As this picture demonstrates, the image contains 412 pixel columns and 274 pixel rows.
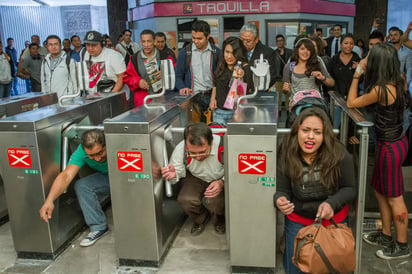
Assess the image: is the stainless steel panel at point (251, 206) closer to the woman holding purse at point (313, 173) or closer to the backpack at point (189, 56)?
the woman holding purse at point (313, 173)

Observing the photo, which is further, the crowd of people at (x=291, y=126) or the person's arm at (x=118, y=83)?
the person's arm at (x=118, y=83)

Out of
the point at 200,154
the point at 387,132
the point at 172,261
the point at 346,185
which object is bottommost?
the point at 172,261

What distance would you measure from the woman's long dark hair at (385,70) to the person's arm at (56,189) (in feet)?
6.75

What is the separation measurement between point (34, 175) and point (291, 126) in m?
1.69

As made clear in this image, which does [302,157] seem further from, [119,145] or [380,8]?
[380,8]

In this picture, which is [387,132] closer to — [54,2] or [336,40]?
[336,40]

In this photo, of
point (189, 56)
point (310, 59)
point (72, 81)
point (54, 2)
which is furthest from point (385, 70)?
point (54, 2)

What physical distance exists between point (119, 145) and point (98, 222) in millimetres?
949

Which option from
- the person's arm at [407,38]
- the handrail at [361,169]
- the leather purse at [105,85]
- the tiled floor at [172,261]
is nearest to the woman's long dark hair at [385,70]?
the handrail at [361,169]

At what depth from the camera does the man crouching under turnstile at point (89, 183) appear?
2.81 m

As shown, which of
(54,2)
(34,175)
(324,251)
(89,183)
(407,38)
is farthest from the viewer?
(54,2)

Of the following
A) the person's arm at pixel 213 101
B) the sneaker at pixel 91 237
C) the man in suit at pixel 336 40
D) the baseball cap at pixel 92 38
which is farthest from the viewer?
the man in suit at pixel 336 40

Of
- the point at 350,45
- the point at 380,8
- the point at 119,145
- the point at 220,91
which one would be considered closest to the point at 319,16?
the point at 380,8

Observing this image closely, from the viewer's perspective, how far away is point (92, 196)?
315 cm
